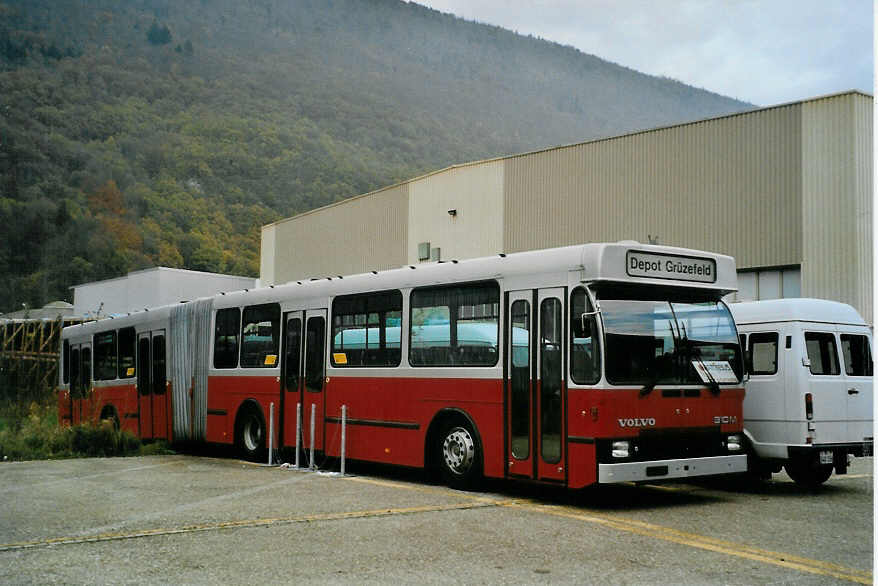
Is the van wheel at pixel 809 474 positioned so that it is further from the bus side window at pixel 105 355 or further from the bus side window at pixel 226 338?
the bus side window at pixel 105 355

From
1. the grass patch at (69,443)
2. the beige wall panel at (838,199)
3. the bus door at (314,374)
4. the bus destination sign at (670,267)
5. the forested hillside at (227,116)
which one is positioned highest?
the forested hillside at (227,116)

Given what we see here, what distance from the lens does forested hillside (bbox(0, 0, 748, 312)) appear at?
1761 inches

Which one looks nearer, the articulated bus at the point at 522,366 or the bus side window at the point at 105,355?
the articulated bus at the point at 522,366

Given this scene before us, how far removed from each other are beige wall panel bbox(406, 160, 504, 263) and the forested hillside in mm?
5788

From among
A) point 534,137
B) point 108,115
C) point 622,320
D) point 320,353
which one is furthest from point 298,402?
point 534,137

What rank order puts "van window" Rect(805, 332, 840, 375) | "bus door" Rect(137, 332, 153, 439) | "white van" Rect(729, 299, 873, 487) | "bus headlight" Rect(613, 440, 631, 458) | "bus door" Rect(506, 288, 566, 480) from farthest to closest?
"bus door" Rect(137, 332, 153, 439)
"van window" Rect(805, 332, 840, 375)
"white van" Rect(729, 299, 873, 487)
"bus door" Rect(506, 288, 566, 480)
"bus headlight" Rect(613, 440, 631, 458)

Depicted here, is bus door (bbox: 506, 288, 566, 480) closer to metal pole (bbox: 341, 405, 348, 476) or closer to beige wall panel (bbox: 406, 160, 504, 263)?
metal pole (bbox: 341, 405, 348, 476)

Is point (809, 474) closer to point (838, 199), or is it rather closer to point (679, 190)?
point (838, 199)

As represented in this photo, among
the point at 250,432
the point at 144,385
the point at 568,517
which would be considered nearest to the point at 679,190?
the point at 144,385

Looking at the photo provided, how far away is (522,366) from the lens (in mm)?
11211

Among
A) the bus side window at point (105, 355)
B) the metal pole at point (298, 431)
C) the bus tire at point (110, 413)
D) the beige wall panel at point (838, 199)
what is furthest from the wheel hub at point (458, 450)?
the beige wall panel at point (838, 199)

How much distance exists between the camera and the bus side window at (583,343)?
1036 centimetres

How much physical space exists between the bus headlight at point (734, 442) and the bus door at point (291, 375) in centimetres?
676

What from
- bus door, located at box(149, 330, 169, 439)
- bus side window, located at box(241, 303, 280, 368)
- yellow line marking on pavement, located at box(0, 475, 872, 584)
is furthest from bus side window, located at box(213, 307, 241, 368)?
yellow line marking on pavement, located at box(0, 475, 872, 584)
